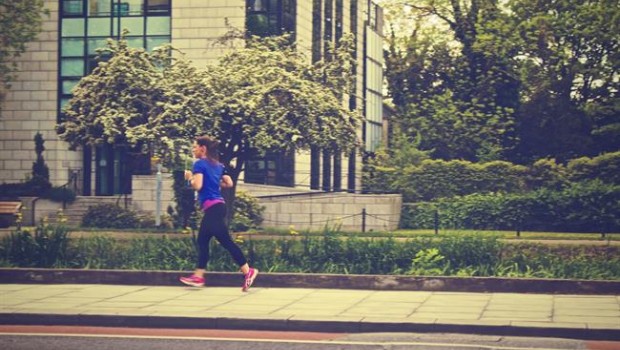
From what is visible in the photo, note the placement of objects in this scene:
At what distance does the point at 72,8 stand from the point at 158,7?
4082 mm

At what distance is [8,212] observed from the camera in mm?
37844

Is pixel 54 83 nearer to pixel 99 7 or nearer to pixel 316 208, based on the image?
pixel 99 7

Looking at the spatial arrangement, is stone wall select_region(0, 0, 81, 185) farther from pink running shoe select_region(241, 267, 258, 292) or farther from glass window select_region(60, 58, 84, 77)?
pink running shoe select_region(241, 267, 258, 292)

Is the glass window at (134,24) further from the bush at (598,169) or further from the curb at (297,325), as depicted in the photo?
the curb at (297,325)

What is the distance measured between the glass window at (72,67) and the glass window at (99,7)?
7.09 feet

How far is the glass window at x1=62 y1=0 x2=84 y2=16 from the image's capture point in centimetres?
4516

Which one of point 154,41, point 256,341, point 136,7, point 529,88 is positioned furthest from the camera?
point 529,88

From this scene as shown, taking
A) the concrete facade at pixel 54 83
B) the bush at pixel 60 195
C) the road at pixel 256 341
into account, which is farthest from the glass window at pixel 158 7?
the road at pixel 256 341

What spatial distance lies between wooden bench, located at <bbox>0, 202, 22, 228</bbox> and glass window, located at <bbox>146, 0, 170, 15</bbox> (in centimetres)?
1068

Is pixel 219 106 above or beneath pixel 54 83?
beneath

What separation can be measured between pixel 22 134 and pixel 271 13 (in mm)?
12257

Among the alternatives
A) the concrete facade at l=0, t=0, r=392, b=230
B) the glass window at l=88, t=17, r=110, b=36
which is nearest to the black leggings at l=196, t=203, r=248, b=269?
the concrete facade at l=0, t=0, r=392, b=230

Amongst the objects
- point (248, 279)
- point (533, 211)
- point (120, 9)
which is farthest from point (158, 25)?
point (248, 279)

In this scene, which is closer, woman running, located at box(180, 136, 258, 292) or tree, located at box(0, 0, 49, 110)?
woman running, located at box(180, 136, 258, 292)
